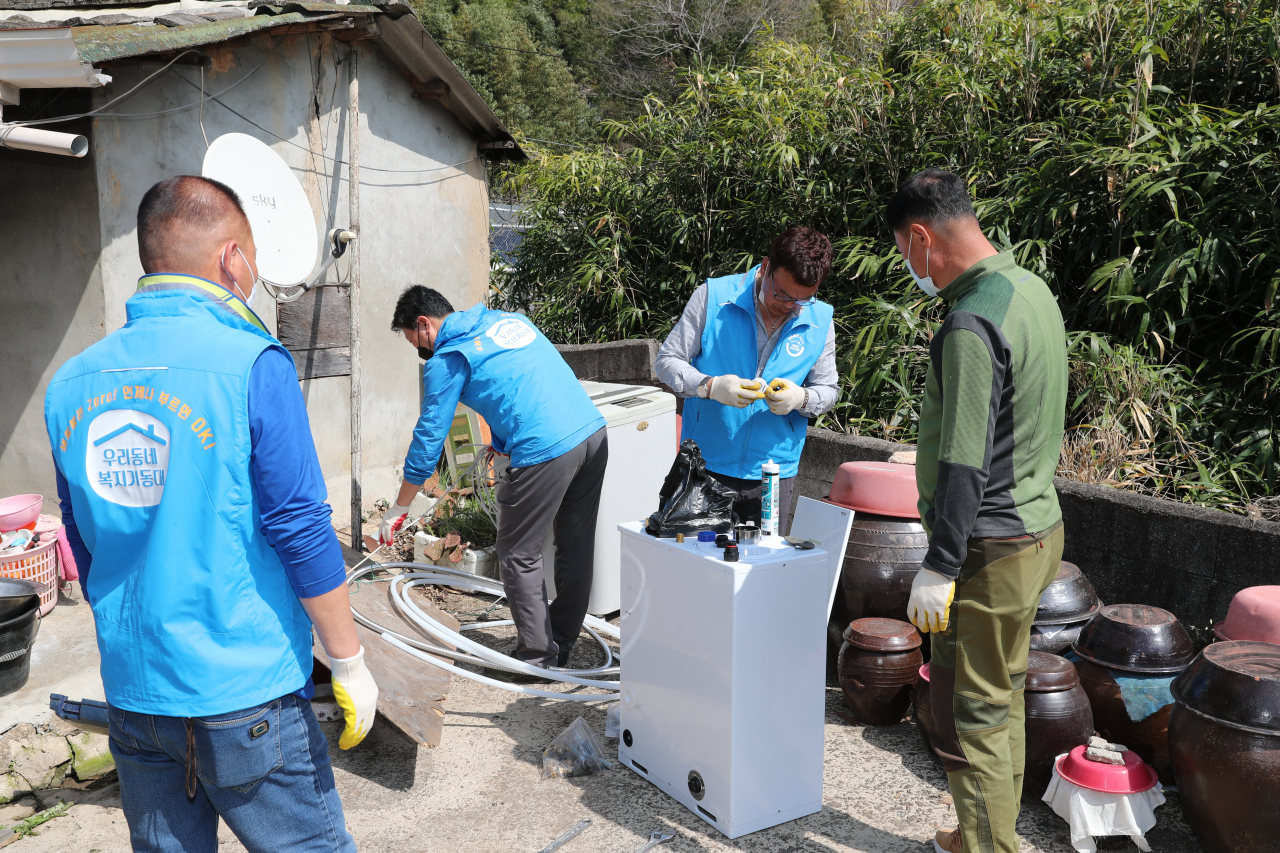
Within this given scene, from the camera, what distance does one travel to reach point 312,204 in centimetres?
653

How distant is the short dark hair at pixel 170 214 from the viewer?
1.75 metres

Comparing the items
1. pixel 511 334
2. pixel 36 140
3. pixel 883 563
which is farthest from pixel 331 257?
pixel 883 563

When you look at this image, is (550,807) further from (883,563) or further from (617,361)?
(617,361)

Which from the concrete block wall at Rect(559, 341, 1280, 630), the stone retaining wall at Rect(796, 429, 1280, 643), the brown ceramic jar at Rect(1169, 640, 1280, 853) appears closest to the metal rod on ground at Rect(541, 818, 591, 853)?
the brown ceramic jar at Rect(1169, 640, 1280, 853)

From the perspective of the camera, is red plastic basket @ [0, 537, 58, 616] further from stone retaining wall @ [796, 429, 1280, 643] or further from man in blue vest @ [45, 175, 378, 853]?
stone retaining wall @ [796, 429, 1280, 643]

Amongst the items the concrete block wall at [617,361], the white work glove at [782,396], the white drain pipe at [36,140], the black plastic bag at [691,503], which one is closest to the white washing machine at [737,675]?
the black plastic bag at [691,503]

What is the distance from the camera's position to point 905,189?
2.47 meters

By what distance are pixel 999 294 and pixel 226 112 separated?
5321mm

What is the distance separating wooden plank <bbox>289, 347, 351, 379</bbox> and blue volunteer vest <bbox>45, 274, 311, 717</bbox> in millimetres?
4704

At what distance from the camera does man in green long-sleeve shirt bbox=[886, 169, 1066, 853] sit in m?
2.27

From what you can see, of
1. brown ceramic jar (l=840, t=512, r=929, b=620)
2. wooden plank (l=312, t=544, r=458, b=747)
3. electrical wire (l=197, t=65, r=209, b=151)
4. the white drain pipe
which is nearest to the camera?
wooden plank (l=312, t=544, r=458, b=747)

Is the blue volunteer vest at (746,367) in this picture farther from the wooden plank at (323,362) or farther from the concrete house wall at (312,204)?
the wooden plank at (323,362)

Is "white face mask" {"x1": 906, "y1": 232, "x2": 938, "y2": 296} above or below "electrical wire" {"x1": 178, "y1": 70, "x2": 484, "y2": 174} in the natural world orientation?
below

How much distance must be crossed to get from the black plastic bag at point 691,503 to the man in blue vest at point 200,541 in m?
1.43
